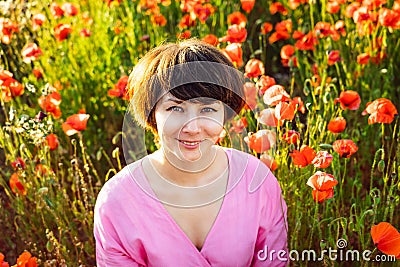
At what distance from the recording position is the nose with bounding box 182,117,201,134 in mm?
1517

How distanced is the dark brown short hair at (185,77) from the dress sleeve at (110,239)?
243mm

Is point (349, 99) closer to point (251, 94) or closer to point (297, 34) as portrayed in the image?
point (251, 94)

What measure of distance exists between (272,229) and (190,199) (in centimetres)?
23

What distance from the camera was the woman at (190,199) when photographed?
5.21 feet

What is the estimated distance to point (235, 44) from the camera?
2.07 m

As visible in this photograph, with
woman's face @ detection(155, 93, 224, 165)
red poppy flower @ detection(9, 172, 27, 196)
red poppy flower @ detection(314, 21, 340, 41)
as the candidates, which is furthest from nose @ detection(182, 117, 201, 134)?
red poppy flower @ detection(314, 21, 340, 41)

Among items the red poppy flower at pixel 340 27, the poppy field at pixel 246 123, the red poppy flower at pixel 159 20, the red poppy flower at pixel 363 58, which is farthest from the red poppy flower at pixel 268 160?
the red poppy flower at pixel 159 20

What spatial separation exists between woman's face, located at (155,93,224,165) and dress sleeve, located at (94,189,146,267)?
0.80 ft

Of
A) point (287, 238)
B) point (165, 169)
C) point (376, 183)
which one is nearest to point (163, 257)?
point (165, 169)

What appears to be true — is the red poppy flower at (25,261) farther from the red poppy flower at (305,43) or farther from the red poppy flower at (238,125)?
the red poppy flower at (305,43)

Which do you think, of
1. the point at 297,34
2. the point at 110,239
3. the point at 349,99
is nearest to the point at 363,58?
the point at 297,34

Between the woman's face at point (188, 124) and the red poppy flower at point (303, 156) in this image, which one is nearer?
the woman's face at point (188, 124)

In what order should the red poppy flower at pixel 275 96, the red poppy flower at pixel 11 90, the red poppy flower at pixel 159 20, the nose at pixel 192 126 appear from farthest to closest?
the red poppy flower at pixel 159 20
the red poppy flower at pixel 11 90
the red poppy flower at pixel 275 96
the nose at pixel 192 126

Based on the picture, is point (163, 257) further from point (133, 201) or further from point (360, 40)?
point (360, 40)
